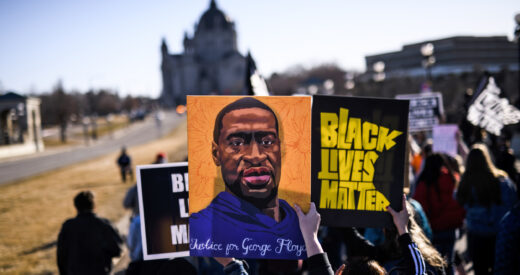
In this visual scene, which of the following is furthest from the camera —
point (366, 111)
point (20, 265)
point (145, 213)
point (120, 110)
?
point (120, 110)

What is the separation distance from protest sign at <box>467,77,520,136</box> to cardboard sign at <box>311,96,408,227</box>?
4829 millimetres

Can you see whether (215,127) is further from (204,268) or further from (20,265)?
(20,265)

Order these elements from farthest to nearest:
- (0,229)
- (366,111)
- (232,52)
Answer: (232,52), (0,229), (366,111)

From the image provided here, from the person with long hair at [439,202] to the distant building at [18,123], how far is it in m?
41.0

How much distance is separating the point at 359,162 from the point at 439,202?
261 cm

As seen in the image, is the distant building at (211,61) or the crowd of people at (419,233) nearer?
the crowd of people at (419,233)

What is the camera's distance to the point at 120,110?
426 feet

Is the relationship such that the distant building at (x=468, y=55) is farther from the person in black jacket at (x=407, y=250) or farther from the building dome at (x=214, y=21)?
the person in black jacket at (x=407, y=250)

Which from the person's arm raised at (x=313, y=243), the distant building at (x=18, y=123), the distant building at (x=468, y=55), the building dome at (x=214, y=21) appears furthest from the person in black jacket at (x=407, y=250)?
the building dome at (x=214, y=21)

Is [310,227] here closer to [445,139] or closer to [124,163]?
[445,139]

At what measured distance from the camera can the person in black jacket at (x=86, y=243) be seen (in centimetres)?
416

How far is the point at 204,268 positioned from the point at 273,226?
155 centimetres

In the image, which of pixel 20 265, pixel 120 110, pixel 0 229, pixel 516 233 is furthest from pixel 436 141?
pixel 120 110

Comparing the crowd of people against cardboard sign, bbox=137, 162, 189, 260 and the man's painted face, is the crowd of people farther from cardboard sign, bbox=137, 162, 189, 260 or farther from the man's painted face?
the man's painted face
